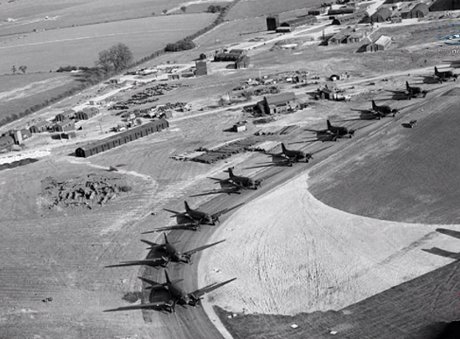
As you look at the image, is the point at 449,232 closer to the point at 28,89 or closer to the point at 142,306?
the point at 142,306

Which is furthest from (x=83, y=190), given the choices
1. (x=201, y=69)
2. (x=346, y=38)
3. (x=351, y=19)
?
(x=351, y=19)

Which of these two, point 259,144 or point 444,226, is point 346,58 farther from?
point 444,226

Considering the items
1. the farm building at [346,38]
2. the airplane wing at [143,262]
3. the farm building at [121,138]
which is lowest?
the airplane wing at [143,262]

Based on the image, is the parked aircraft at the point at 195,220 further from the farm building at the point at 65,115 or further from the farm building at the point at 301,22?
the farm building at the point at 301,22

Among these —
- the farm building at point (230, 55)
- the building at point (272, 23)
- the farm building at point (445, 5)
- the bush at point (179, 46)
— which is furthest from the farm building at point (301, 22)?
the farm building at point (445, 5)

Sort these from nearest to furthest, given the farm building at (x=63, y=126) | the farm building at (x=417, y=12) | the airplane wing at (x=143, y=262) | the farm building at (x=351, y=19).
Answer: the airplane wing at (x=143, y=262), the farm building at (x=63, y=126), the farm building at (x=417, y=12), the farm building at (x=351, y=19)

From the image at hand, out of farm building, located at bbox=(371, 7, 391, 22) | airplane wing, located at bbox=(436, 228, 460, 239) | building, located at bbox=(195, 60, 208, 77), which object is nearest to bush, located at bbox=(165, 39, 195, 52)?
building, located at bbox=(195, 60, 208, 77)

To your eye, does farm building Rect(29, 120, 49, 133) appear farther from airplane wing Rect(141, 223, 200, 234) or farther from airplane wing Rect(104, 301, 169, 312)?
airplane wing Rect(104, 301, 169, 312)
